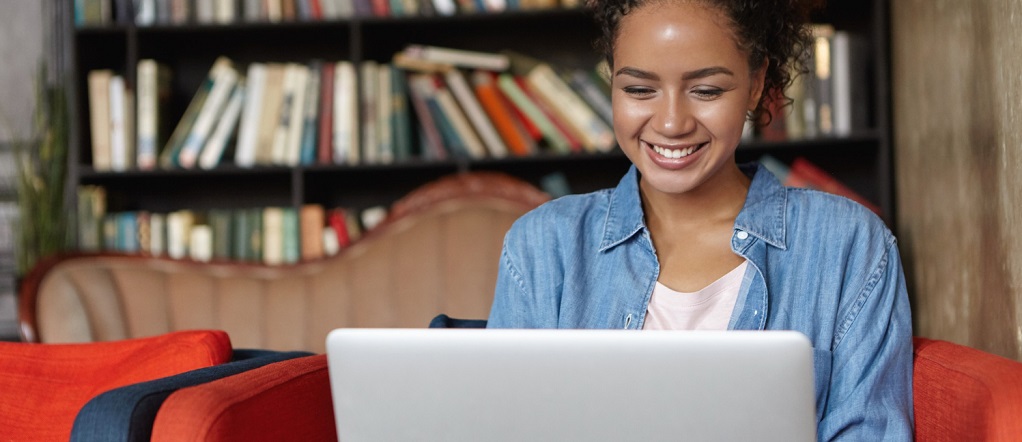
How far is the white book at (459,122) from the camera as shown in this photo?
276cm

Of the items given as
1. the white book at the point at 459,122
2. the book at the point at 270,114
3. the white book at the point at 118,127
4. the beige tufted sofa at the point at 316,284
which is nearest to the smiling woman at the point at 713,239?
the beige tufted sofa at the point at 316,284

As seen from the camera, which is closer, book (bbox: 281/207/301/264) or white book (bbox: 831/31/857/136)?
white book (bbox: 831/31/857/136)

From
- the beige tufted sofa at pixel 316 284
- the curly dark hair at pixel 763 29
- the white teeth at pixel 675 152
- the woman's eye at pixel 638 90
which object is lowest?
the beige tufted sofa at pixel 316 284

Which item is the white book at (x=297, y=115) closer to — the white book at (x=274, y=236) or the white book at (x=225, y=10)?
the white book at (x=274, y=236)

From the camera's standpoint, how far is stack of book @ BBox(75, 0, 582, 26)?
2771 millimetres

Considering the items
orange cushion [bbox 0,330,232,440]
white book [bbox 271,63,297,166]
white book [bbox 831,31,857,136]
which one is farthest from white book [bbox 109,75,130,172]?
white book [bbox 831,31,857,136]

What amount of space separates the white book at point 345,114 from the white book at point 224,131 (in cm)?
28

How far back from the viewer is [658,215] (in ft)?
4.70

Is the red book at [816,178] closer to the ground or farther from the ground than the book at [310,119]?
closer to the ground

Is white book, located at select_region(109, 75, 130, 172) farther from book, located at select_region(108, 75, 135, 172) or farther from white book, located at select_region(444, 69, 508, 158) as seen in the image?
white book, located at select_region(444, 69, 508, 158)

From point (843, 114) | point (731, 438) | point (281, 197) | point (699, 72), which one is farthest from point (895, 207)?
point (731, 438)

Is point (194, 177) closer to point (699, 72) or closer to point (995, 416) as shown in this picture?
point (699, 72)

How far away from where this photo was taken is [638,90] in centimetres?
131

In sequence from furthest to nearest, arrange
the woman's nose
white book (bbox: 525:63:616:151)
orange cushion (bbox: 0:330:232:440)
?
white book (bbox: 525:63:616:151)
orange cushion (bbox: 0:330:232:440)
the woman's nose
